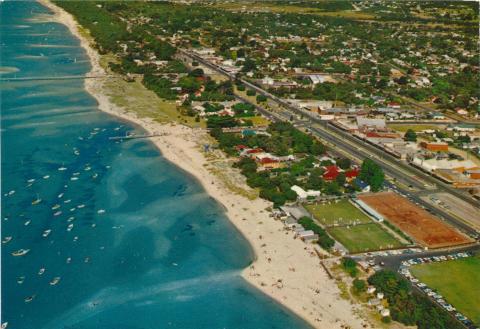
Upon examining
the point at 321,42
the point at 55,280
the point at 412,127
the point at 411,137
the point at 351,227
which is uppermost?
the point at 351,227

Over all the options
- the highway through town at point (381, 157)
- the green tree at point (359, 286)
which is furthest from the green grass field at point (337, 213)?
the green tree at point (359, 286)

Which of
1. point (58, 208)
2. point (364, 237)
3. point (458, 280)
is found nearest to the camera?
point (458, 280)

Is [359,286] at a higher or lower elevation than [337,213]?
higher

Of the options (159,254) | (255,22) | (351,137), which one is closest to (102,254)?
(159,254)

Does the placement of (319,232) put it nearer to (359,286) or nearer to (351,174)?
(359,286)

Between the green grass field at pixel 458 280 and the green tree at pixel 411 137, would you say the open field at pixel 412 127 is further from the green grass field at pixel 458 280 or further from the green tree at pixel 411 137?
the green grass field at pixel 458 280

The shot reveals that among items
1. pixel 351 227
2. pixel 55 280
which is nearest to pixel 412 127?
pixel 351 227
